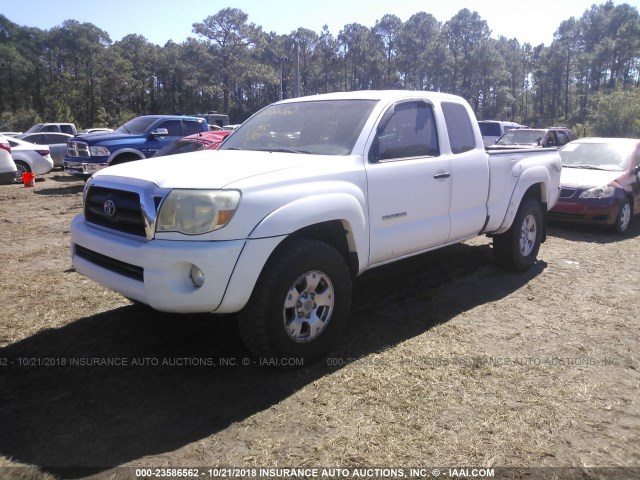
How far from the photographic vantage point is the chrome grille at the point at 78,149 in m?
12.5

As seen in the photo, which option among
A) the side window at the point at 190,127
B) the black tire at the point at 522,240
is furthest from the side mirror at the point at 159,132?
the black tire at the point at 522,240

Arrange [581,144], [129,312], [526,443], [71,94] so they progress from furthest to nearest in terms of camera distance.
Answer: [71,94] → [581,144] → [129,312] → [526,443]

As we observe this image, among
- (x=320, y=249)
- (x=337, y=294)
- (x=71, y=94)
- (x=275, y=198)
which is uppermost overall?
(x=71, y=94)

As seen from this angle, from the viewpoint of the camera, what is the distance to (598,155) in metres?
9.71

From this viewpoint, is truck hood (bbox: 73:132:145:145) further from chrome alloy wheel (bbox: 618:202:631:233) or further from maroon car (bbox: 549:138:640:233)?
chrome alloy wheel (bbox: 618:202:631:233)

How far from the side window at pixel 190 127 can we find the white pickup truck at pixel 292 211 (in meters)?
10.3

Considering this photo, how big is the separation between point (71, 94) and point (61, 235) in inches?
2079

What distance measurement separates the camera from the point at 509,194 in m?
5.57

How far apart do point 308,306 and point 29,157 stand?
14.1m

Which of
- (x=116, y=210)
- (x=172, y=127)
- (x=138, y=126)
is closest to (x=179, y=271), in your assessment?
(x=116, y=210)

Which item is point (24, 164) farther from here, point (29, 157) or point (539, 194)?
point (539, 194)

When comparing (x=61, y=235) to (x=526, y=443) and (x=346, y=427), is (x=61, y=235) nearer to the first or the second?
(x=346, y=427)

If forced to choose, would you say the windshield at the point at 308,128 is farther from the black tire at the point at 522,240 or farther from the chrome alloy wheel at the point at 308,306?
the black tire at the point at 522,240

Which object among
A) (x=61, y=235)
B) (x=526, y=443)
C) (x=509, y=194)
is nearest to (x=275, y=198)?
(x=526, y=443)
